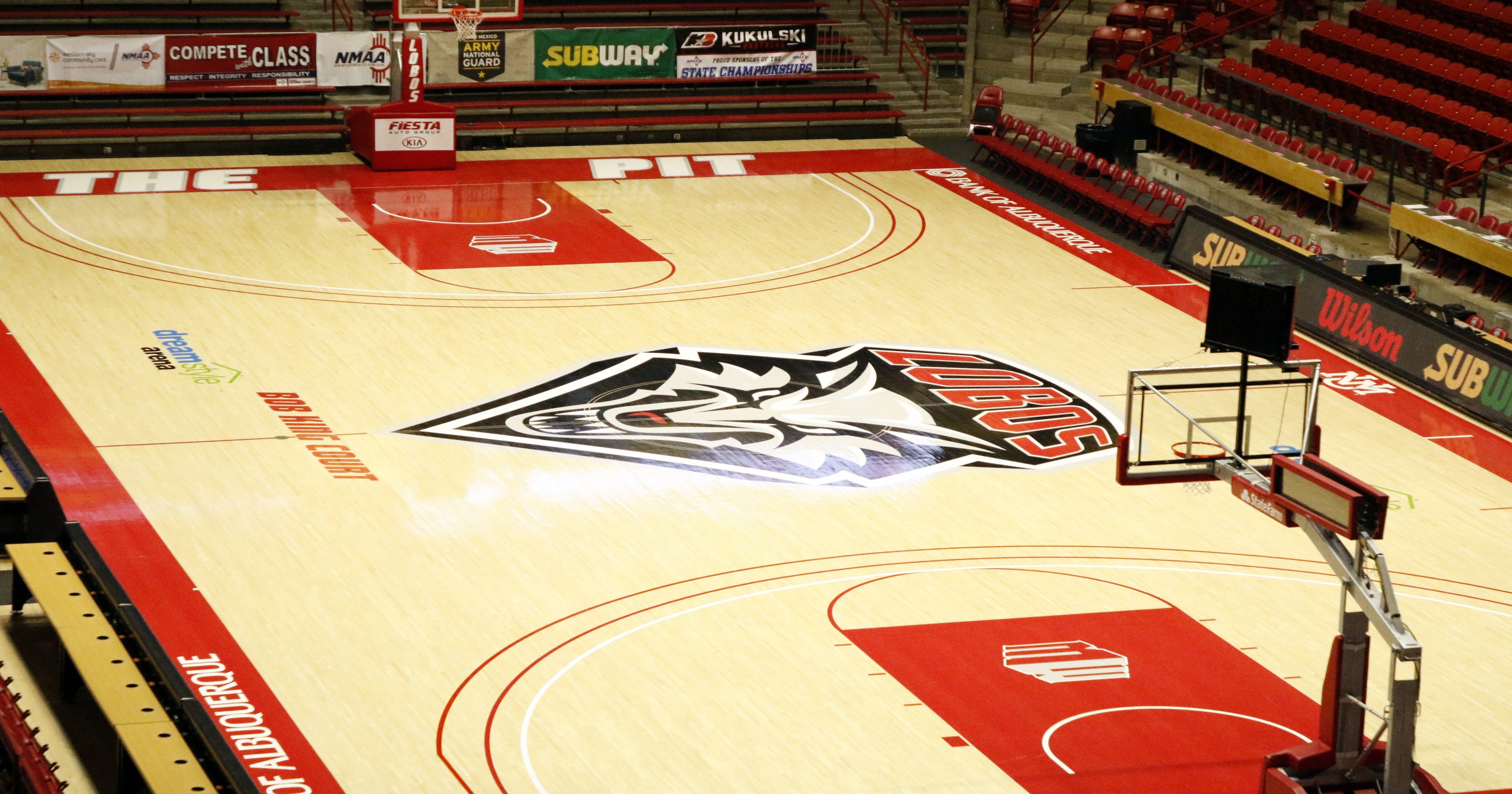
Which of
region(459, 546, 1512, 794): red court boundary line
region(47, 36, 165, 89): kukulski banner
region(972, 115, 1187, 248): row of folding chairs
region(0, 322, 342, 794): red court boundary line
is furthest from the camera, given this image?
region(47, 36, 165, 89): kukulski banner

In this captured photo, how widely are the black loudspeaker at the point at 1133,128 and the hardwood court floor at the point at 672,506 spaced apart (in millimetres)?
2822

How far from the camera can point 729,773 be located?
11383 millimetres

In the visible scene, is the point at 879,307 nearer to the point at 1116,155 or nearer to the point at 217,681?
the point at 1116,155

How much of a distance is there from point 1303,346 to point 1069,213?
5.46 meters

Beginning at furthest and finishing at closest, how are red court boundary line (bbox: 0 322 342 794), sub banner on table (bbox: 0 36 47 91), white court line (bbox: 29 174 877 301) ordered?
sub banner on table (bbox: 0 36 47 91)
white court line (bbox: 29 174 877 301)
red court boundary line (bbox: 0 322 342 794)

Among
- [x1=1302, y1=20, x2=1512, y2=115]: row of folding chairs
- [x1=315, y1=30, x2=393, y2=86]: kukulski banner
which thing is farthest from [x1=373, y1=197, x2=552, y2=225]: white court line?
[x1=1302, y1=20, x2=1512, y2=115]: row of folding chairs

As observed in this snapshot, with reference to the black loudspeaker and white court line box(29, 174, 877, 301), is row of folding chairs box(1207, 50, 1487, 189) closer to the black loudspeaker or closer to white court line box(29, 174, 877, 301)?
the black loudspeaker

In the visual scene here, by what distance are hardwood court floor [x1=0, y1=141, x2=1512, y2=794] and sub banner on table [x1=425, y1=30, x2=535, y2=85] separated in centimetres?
332

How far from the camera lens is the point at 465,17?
25.2m

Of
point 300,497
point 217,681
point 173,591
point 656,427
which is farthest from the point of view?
point 656,427

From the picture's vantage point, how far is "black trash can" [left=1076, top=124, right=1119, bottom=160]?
26234mm

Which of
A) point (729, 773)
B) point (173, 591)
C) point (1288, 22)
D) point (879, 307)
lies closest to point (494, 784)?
point (729, 773)

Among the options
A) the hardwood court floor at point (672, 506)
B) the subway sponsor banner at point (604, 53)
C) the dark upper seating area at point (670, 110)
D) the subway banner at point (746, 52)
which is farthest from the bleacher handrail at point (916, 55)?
the hardwood court floor at point (672, 506)

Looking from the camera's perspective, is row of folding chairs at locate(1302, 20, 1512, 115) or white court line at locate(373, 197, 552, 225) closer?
white court line at locate(373, 197, 552, 225)
